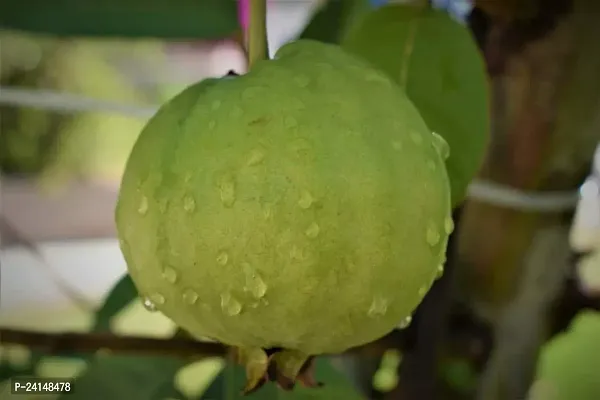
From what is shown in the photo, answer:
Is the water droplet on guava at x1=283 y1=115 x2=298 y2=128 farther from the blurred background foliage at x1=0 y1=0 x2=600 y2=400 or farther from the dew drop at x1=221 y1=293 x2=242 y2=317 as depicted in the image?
the blurred background foliage at x1=0 y1=0 x2=600 y2=400

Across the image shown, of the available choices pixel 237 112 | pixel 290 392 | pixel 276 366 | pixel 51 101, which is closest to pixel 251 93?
pixel 237 112

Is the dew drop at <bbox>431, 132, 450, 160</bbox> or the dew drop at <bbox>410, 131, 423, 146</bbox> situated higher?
the dew drop at <bbox>410, 131, 423, 146</bbox>

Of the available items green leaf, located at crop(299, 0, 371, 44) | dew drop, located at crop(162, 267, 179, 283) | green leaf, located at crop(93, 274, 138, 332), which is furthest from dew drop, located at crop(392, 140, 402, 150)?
green leaf, located at crop(93, 274, 138, 332)

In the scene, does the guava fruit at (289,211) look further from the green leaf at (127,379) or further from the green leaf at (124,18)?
the green leaf at (127,379)

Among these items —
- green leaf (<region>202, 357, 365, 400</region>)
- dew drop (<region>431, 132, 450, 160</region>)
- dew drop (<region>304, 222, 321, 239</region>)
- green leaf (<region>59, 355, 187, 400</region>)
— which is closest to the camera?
dew drop (<region>304, 222, 321, 239</region>)

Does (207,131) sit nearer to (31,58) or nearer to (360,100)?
(360,100)

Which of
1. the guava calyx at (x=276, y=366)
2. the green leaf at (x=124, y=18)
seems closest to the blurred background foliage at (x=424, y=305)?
the green leaf at (x=124, y=18)

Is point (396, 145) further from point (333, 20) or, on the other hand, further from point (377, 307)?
point (333, 20)
